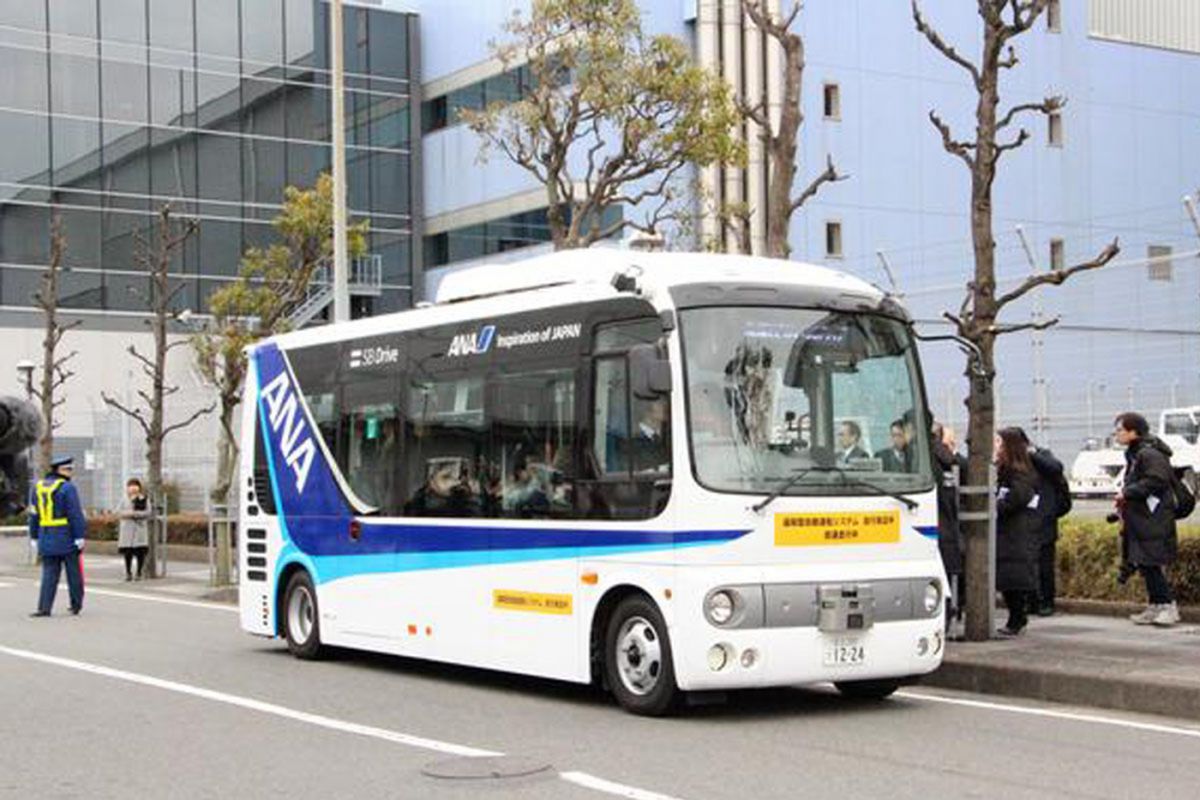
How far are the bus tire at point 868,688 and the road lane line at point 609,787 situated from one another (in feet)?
10.3

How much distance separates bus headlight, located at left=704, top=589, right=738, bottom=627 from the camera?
33.2ft

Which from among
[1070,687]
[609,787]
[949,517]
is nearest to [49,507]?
[949,517]

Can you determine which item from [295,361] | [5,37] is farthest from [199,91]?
[295,361]

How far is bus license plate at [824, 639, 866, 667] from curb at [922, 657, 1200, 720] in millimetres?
1723

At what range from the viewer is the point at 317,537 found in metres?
14.2

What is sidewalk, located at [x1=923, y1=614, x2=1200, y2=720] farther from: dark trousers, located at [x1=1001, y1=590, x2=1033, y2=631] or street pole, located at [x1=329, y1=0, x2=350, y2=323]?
street pole, located at [x1=329, y1=0, x2=350, y2=323]

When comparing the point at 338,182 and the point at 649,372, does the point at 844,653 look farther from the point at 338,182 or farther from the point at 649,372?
the point at 338,182

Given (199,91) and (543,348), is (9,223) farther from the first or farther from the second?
(543,348)

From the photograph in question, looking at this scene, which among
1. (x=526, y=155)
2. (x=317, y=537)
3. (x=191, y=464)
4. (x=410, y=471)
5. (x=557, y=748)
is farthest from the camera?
(x=191, y=464)

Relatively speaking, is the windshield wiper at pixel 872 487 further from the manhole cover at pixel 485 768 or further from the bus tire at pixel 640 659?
the manhole cover at pixel 485 768

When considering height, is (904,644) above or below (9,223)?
below

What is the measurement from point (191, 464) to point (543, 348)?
27.5 m

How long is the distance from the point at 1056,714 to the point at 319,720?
16.3 feet

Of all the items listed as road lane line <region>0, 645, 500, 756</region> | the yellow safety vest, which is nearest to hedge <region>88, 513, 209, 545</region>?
the yellow safety vest
